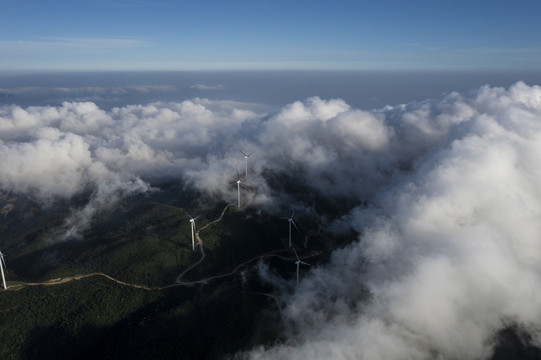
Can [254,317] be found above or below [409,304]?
below

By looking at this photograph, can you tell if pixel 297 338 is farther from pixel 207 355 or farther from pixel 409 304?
pixel 409 304

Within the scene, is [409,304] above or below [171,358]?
above

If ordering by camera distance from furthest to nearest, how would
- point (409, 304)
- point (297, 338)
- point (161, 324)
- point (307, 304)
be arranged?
point (307, 304) < point (161, 324) < point (297, 338) < point (409, 304)

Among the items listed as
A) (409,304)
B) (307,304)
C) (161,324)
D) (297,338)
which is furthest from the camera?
(307,304)

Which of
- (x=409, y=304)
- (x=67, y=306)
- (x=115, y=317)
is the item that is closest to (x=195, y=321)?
(x=115, y=317)

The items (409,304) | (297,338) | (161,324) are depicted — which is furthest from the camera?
(161,324)

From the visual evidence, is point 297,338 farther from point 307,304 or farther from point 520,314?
point 520,314

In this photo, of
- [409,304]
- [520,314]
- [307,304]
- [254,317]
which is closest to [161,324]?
[254,317]

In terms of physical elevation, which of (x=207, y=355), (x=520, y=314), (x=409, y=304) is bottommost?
(x=207, y=355)

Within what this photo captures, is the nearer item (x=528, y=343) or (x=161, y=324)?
(x=528, y=343)
